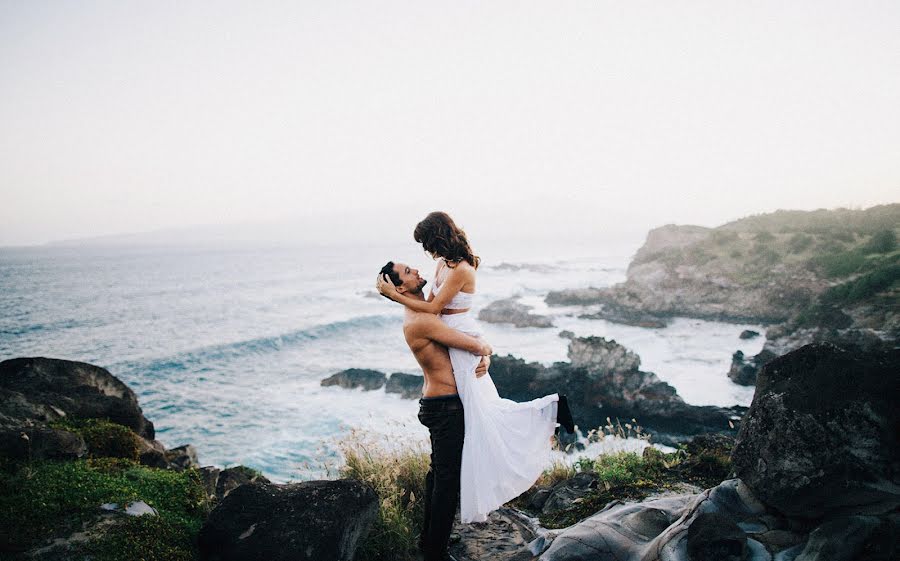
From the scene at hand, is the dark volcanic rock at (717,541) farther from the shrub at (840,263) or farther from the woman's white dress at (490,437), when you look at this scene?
the shrub at (840,263)

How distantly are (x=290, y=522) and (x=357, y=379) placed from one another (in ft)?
69.4

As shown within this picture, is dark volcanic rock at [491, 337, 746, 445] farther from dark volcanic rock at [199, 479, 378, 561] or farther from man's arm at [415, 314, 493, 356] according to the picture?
dark volcanic rock at [199, 479, 378, 561]

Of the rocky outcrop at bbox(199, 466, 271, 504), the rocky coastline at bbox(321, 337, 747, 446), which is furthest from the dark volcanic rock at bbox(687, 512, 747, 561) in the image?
the rocky coastline at bbox(321, 337, 747, 446)

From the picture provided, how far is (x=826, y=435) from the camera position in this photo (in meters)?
2.76

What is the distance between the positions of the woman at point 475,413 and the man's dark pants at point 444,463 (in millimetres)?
72

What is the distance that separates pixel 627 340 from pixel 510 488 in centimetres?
2733

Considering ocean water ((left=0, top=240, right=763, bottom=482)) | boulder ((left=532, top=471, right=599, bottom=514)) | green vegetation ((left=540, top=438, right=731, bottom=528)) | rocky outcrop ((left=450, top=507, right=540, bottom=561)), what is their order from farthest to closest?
ocean water ((left=0, top=240, right=763, bottom=482)) < boulder ((left=532, top=471, right=599, bottom=514)) < green vegetation ((left=540, top=438, right=731, bottom=528)) < rocky outcrop ((left=450, top=507, right=540, bottom=561))

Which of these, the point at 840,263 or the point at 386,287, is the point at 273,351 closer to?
the point at 386,287

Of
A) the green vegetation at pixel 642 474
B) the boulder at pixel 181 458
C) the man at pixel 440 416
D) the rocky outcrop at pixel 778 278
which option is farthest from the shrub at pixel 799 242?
the boulder at pixel 181 458

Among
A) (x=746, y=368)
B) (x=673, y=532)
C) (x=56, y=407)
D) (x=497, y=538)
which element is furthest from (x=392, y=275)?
(x=746, y=368)

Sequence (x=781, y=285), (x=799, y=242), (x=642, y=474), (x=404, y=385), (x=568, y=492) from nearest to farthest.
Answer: (x=568, y=492) → (x=642, y=474) → (x=404, y=385) → (x=781, y=285) → (x=799, y=242)

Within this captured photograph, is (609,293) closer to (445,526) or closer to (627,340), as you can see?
(627,340)

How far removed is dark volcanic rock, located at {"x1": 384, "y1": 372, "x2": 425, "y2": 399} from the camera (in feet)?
73.8

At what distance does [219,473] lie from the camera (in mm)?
6312
